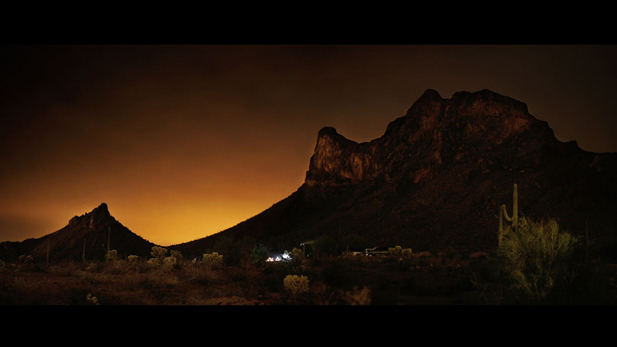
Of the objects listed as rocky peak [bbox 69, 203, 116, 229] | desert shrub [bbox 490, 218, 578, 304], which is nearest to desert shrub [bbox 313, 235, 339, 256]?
desert shrub [bbox 490, 218, 578, 304]

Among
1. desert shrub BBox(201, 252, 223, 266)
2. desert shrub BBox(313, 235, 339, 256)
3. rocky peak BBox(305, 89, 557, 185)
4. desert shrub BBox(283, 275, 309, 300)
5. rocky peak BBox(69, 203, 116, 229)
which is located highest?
rocky peak BBox(305, 89, 557, 185)

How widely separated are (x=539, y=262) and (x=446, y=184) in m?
42.1

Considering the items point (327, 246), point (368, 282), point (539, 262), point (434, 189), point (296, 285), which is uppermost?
point (434, 189)

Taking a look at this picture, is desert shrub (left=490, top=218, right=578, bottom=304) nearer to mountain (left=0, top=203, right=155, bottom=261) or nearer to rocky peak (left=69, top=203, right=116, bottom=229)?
mountain (left=0, top=203, right=155, bottom=261)

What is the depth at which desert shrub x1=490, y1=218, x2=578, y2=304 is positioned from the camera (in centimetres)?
975

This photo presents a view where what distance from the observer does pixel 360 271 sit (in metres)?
24.2

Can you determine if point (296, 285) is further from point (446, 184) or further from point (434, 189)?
point (446, 184)

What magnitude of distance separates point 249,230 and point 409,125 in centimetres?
3039

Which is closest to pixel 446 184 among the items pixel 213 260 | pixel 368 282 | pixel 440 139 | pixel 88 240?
pixel 440 139

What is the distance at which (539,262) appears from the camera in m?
10.6

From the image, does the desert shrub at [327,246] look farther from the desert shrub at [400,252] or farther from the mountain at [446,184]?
the desert shrub at [400,252]

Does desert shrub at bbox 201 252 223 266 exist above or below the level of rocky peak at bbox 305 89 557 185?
below

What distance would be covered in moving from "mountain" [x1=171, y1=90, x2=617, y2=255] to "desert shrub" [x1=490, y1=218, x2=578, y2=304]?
73.5 feet

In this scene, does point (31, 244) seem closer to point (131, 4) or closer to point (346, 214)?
point (346, 214)
